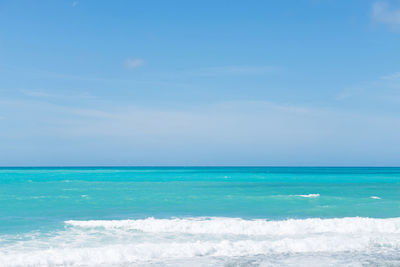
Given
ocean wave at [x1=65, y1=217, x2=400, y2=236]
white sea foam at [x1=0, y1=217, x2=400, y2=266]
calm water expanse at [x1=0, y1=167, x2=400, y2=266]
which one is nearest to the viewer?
calm water expanse at [x1=0, y1=167, x2=400, y2=266]

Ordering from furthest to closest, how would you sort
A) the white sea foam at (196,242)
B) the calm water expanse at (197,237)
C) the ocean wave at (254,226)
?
the ocean wave at (254,226), the white sea foam at (196,242), the calm water expanse at (197,237)

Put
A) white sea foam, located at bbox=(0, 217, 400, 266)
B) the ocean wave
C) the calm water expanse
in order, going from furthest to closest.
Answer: the ocean wave → white sea foam, located at bbox=(0, 217, 400, 266) → the calm water expanse

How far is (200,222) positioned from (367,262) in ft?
23.9

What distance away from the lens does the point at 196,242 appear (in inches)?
448

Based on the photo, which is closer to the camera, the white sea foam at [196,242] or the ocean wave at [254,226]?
the white sea foam at [196,242]

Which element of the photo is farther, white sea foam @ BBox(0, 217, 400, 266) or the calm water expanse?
white sea foam @ BBox(0, 217, 400, 266)

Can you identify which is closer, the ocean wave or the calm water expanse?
the calm water expanse

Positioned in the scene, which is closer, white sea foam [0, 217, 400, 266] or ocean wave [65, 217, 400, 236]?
white sea foam [0, 217, 400, 266]

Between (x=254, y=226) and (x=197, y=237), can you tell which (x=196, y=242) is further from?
(x=254, y=226)

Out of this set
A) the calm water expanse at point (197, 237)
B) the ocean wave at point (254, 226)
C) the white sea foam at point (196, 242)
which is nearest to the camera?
the calm water expanse at point (197, 237)

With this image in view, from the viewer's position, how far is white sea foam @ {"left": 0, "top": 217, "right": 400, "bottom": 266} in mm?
9758

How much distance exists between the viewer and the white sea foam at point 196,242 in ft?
32.0

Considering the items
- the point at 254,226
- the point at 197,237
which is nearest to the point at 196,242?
the point at 197,237

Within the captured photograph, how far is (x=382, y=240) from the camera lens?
Answer: 1163cm
